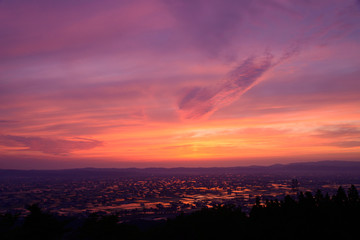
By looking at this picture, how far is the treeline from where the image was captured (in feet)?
75.7

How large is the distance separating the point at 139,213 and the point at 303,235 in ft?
174

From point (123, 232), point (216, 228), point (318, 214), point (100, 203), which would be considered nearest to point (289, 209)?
point (318, 214)

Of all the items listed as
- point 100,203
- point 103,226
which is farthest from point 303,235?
point 100,203

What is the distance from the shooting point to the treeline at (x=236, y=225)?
23078 mm

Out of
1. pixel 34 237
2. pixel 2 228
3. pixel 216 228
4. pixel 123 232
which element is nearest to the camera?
pixel 34 237

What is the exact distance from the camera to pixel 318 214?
32.9 m

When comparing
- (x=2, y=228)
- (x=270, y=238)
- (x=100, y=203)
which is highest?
(x=2, y=228)

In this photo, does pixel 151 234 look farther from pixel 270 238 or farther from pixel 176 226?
pixel 270 238

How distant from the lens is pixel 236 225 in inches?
1292

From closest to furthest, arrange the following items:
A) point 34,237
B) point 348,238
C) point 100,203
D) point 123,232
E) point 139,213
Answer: point 34,237 < point 348,238 < point 123,232 < point 139,213 < point 100,203

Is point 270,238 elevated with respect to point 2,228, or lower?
lower

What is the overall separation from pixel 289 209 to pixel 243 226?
6.09 meters

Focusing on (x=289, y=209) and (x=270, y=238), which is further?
(x=289, y=209)

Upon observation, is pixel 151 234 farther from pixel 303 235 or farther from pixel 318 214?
pixel 318 214
